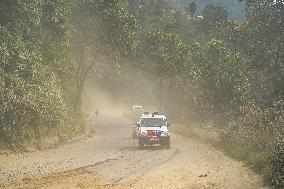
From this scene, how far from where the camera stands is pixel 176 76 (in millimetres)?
60219

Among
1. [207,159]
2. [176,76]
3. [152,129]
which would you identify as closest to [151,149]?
[152,129]

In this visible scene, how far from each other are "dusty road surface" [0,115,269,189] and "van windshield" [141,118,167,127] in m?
3.93

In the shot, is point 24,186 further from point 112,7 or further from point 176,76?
point 176,76

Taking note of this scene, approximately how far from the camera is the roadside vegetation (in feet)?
82.6

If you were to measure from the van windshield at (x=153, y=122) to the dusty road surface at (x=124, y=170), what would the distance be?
3931 mm

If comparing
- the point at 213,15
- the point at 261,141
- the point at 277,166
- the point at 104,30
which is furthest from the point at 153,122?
the point at 213,15

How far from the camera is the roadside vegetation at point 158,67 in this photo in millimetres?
25188

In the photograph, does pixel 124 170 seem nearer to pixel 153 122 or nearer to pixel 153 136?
pixel 153 136

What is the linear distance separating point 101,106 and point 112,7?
6400 centimetres

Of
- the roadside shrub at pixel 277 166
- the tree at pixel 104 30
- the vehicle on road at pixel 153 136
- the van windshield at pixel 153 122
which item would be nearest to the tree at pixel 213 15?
the tree at pixel 104 30

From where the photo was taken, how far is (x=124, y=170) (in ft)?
64.4

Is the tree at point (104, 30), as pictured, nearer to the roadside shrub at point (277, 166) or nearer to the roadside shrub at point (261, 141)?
the roadside shrub at point (261, 141)

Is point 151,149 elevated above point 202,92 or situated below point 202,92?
below

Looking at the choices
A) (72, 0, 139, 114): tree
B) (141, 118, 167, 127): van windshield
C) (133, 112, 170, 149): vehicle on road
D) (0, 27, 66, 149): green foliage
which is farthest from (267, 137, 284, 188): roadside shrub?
(72, 0, 139, 114): tree
